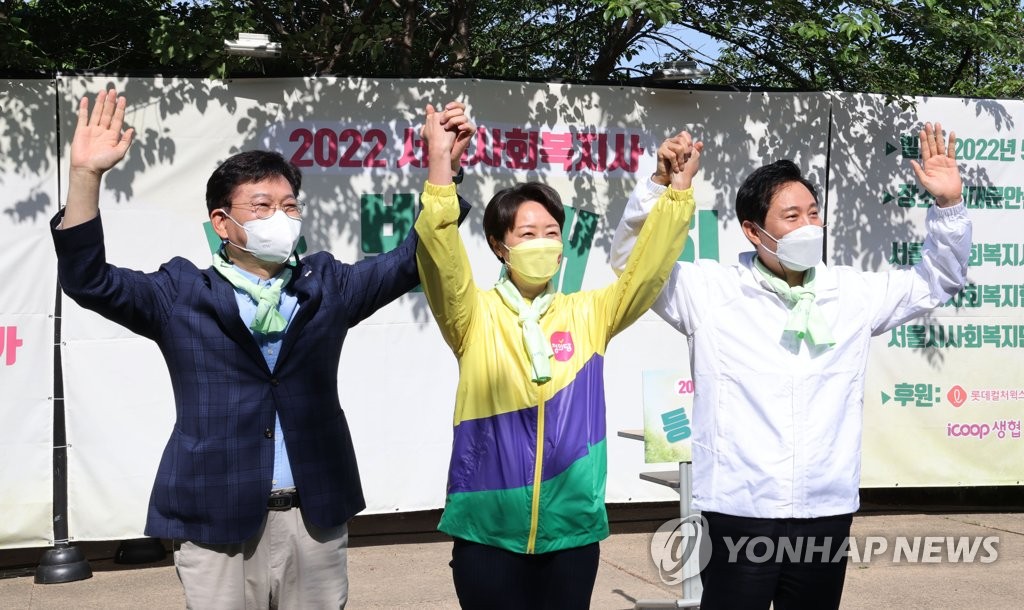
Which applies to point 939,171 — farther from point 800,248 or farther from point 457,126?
point 457,126

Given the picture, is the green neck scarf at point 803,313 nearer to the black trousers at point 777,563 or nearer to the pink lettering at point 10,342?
the black trousers at point 777,563

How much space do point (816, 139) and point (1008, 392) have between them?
6.44ft

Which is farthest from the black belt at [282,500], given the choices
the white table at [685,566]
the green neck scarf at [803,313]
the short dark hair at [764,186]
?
the white table at [685,566]

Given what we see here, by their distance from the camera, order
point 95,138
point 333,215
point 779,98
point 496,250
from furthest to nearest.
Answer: point 779,98 → point 333,215 → point 496,250 → point 95,138

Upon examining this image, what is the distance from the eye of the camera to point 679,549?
5.87m

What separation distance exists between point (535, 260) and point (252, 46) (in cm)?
360

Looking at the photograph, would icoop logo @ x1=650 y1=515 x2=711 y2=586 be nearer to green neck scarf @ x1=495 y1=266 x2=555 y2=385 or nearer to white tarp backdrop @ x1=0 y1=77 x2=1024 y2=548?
white tarp backdrop @ x1=0 y1=77 x2=1024 y2=548

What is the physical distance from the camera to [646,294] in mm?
2994

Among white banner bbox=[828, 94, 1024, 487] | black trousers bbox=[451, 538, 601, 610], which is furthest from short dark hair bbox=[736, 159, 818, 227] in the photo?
white banner bbox=[828, 94, 1024, 487]

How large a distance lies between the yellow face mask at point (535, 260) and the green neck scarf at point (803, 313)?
2.02 feet

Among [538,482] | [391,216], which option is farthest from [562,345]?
[391,216]

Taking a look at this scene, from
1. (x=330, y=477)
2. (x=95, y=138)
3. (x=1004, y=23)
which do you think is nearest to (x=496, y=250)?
(x=330, y=477)

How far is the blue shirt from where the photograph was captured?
2797mm

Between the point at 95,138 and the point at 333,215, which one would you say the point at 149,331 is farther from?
the point at 333,215
